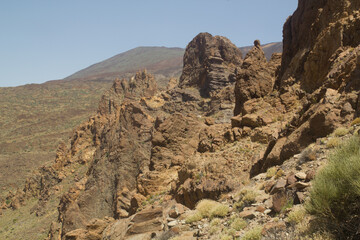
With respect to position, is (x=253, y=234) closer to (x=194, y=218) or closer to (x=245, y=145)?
(x=194, y=218)

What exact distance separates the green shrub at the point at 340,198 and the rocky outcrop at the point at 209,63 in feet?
153

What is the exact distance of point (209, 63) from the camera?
5481cm

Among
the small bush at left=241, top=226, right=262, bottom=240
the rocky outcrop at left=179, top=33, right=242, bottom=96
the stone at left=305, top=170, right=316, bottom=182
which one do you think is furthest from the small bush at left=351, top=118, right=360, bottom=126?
the rocky outcrop at left=179, top=33, right=242, bottom=96

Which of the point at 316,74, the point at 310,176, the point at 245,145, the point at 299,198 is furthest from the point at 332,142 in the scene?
the point at 245,145

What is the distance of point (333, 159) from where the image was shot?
5984 mm

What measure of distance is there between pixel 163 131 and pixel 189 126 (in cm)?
196

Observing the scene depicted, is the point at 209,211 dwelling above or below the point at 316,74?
below

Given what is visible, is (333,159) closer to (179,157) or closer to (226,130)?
(226,130)

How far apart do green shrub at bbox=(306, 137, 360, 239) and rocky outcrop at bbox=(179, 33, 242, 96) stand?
4656 centimetres

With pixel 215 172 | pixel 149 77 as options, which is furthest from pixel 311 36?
pixel 149 77

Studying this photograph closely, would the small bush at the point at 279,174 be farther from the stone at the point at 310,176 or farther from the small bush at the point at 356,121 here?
the small bush at the point at 356,121

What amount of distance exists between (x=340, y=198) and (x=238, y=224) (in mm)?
2908

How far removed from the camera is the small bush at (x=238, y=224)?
7.52 meters

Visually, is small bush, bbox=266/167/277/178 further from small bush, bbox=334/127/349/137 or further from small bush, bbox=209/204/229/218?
small bush, bbox=334/127/349/137
